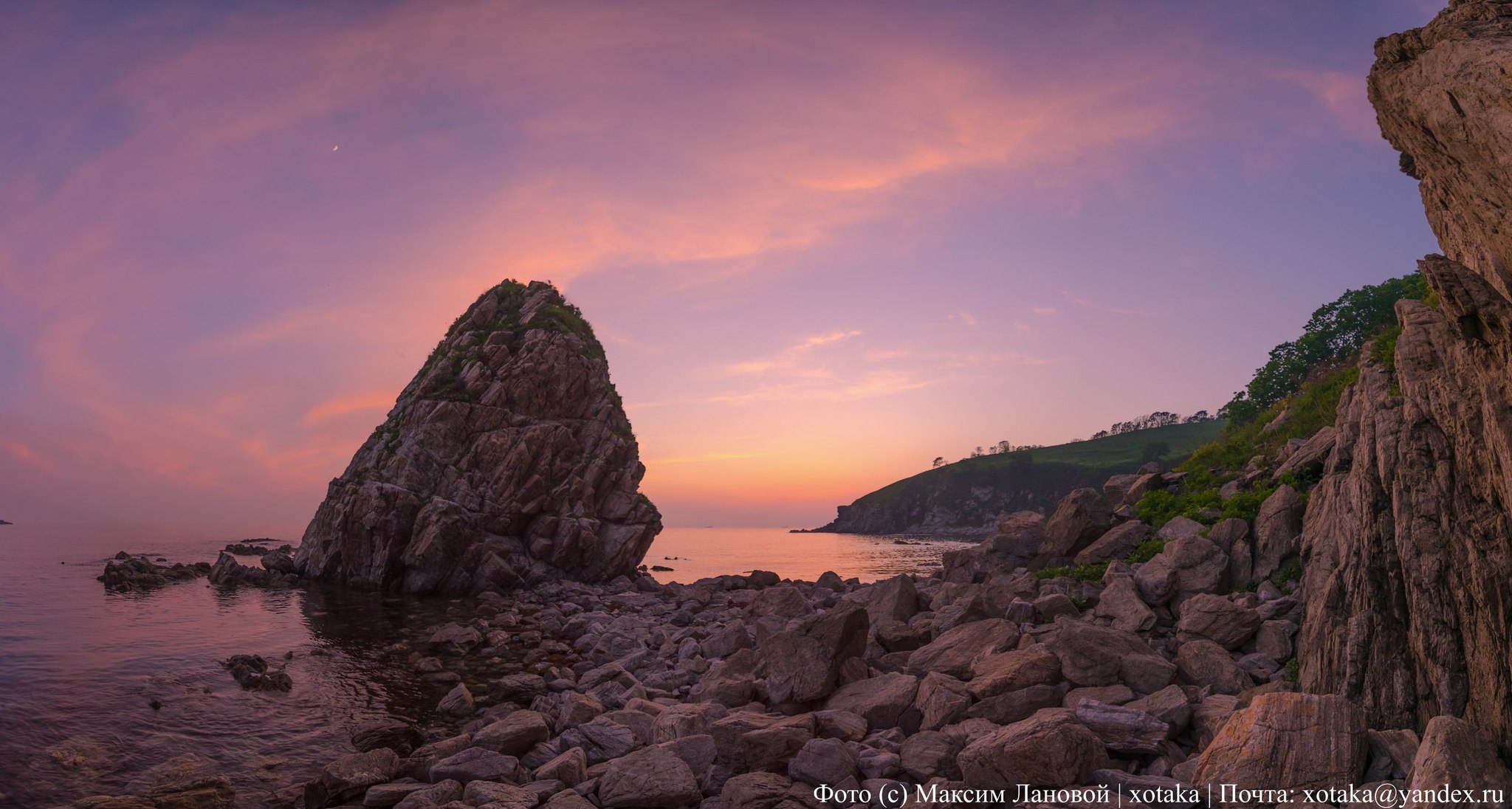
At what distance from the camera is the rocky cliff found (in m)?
9.96

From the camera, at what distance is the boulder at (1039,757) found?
40.3 feet

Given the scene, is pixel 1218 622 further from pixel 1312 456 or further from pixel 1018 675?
pixel 1312 456

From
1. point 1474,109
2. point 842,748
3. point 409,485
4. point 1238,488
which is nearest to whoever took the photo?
point 1474,109

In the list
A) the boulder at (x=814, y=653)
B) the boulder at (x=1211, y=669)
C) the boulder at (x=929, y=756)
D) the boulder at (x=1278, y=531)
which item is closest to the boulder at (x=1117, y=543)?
the boulder at (x=1278, y=531)

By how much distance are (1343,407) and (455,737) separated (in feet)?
90.8

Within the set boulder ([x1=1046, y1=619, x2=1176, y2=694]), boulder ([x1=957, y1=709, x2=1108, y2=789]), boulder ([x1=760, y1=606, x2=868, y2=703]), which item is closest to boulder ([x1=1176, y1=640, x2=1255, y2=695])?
boulder ([x1=1046, y1=619, x2=1176, y2=694])

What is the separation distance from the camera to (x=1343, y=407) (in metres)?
21.2

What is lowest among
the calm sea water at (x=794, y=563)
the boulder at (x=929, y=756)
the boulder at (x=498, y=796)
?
the calm sea water at (x=794, y=563)

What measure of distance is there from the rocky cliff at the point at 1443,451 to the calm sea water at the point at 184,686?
23954 mm

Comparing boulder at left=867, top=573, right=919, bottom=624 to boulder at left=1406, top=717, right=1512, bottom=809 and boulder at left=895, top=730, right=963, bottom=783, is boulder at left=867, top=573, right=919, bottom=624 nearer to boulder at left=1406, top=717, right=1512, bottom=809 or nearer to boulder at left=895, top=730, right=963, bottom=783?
boulder at left=895, top=730, right=963, bottom=783

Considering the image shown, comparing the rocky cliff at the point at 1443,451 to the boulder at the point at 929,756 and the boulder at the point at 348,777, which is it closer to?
the boulder at the point at 929,756

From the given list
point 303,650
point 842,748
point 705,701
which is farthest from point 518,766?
point 303,650

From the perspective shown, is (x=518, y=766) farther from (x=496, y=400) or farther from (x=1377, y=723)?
(x=496, y=400)

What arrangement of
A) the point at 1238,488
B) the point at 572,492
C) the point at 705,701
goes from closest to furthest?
the point at 705,701 < the point at 1238,488 < the point at 572,492
